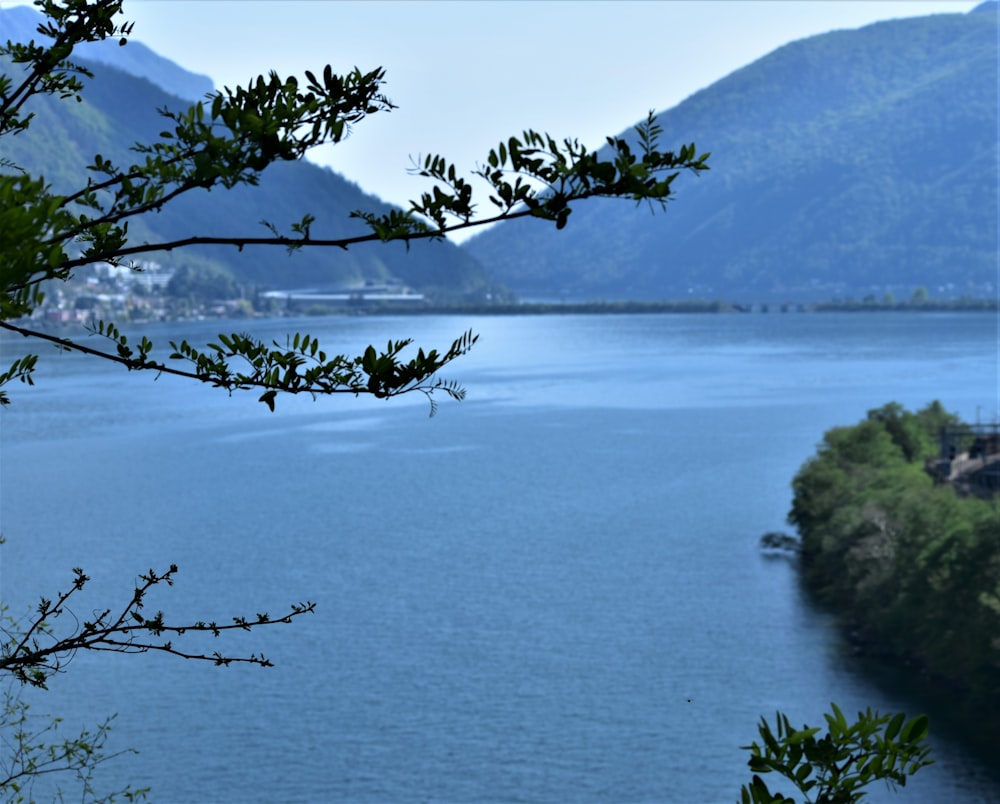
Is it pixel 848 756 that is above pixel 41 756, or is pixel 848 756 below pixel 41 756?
above

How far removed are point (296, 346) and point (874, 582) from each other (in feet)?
139

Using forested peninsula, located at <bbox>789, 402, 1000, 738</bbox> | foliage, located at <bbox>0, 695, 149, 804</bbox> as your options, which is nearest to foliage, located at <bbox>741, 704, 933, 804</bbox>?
foliage, located at <bbox>0, 695, 149, 804</bbox>

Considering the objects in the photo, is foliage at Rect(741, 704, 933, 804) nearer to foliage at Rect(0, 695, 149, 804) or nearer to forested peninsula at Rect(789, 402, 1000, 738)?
foliage at Rect(0, 695, 149, 804)

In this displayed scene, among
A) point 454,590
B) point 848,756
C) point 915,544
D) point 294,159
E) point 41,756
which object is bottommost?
point 454,590

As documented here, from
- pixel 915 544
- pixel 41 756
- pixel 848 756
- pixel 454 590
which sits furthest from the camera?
pixel 454 590

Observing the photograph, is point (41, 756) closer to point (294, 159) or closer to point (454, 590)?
point (294, 159)

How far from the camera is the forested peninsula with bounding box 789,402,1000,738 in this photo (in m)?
37.9

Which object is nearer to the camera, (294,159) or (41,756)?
(294,159)

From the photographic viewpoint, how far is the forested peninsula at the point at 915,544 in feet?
124

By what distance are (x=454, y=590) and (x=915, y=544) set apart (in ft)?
54.5

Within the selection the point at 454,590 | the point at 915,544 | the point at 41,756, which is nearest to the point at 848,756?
the point at 41,756

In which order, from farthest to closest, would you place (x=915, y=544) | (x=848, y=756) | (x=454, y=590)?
(x=454, y=590), (x=915, y=544), (x=848, y=756)

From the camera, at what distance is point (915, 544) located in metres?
43.0

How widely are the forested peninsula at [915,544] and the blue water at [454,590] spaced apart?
1.54 meters
